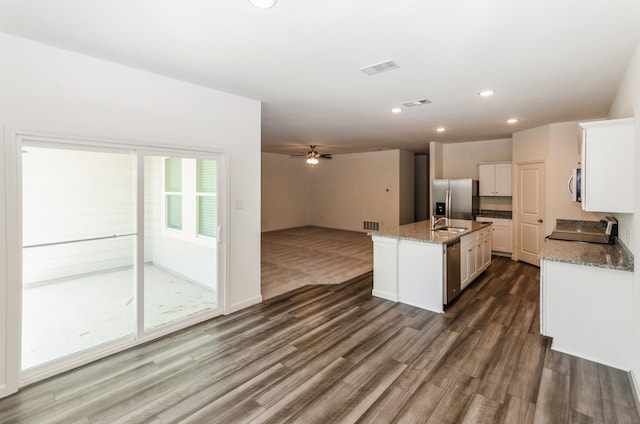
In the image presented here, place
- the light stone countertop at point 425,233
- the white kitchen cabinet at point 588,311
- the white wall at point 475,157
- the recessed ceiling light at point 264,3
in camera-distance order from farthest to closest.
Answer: the white wall at point 475,157 < the light stone countertop at point 425,233 < the white kitchen cabinet at point 588,311 < the recessed ceiling light at point 264,3

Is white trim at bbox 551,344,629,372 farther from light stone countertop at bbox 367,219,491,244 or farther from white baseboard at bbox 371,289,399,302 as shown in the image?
white baseboard at bbox 371,289,399,302

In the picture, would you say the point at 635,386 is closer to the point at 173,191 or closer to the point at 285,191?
the point at 173,191

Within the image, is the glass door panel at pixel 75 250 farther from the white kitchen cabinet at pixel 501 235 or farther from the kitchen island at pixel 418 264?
the white kitchen cabinet at pixel 501 235

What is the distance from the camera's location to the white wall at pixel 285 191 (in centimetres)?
1025

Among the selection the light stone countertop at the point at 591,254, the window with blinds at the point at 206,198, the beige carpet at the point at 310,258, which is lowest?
the beige carpet at the point at 310,258

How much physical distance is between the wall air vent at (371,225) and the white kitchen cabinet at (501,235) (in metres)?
3.64

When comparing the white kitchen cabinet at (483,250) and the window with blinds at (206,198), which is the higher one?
the window with blinds at (206,198)

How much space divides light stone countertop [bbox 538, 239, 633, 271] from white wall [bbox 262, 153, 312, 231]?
805cm

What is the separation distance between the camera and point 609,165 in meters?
2.68

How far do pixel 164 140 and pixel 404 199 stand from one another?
25.1 feet

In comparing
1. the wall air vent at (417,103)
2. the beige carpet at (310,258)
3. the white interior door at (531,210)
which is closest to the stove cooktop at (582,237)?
the white interior door at (531,210)

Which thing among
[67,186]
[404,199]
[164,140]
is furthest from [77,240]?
[404,199]

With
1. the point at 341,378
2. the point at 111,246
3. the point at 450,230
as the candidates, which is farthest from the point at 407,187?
the point at 111,246

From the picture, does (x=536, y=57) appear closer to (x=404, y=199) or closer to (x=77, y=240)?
(x=77, y=240)
